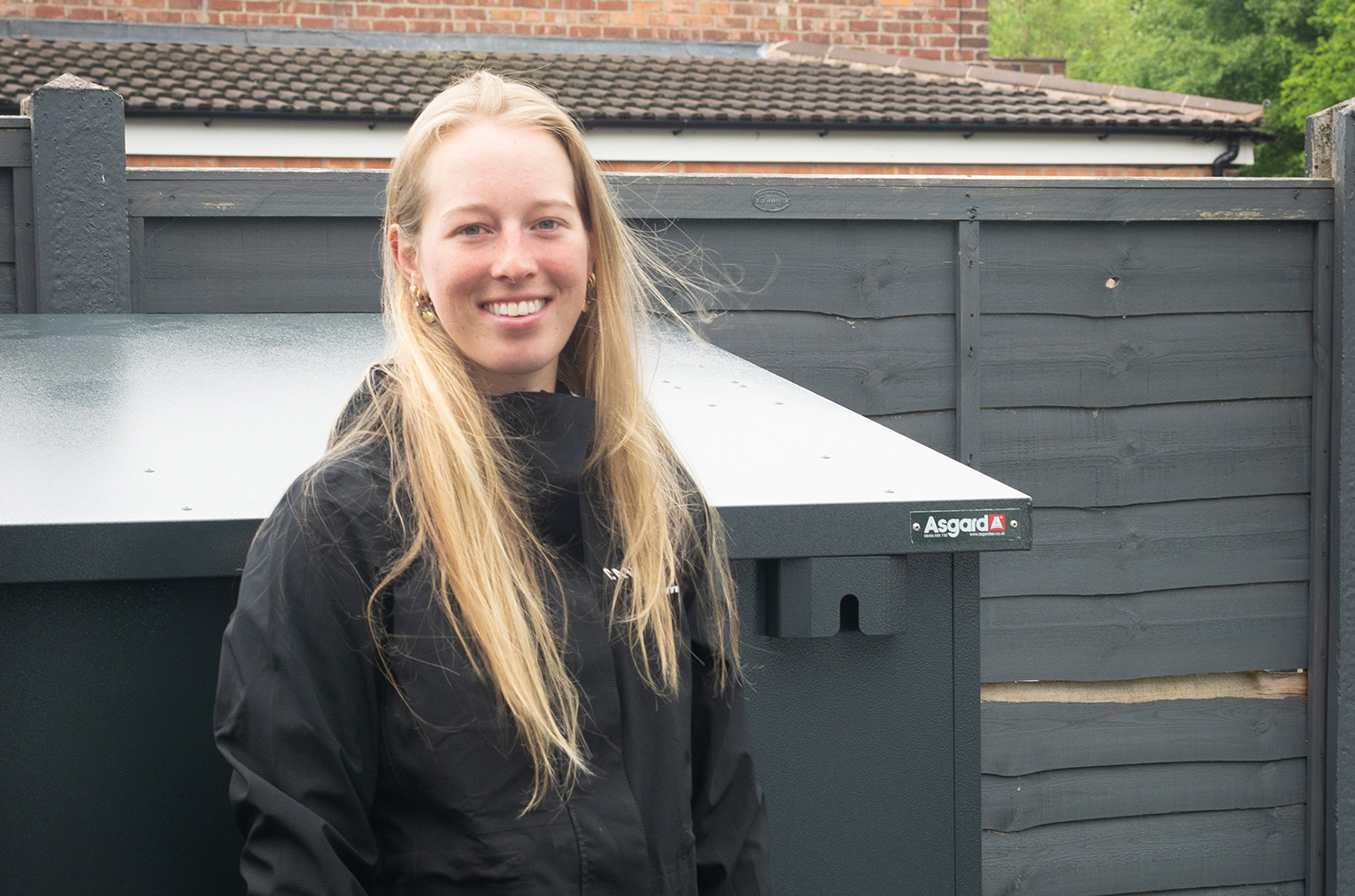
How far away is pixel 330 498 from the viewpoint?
1188 millimetres

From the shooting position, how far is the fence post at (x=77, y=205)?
250cm

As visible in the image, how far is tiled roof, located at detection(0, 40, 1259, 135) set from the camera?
8109 millimetres

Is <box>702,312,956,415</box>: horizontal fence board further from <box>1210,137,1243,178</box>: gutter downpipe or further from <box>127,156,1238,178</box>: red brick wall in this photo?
<box>1210,137,1243,178</box>: gutter downpipe

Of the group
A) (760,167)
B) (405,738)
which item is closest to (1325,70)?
(760,167)

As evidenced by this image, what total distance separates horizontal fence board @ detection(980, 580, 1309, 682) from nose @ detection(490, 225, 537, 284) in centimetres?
185

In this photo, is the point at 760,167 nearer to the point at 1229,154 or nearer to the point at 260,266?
the point at 1229,154

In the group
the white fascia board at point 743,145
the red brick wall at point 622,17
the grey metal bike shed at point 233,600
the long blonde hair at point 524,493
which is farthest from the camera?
the red brick wall at point 622,17

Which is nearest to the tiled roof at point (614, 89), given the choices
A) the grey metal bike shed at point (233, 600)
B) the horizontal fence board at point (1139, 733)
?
the horizontal fence board at point (1139, 733)

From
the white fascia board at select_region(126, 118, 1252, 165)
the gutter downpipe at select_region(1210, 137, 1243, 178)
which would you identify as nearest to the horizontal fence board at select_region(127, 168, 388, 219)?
the white fascia board at select_region(126, 118, 1252, 165)

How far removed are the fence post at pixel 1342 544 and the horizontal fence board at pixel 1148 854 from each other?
4.0 inches

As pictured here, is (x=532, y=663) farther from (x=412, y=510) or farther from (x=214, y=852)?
(x=214, y=852)

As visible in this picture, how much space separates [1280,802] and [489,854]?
2.59 m

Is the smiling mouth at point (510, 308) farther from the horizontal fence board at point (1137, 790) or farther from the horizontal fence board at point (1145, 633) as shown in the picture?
the horizontal fence board at point (1137, 790)

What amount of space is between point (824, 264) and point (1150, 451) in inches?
38.0
